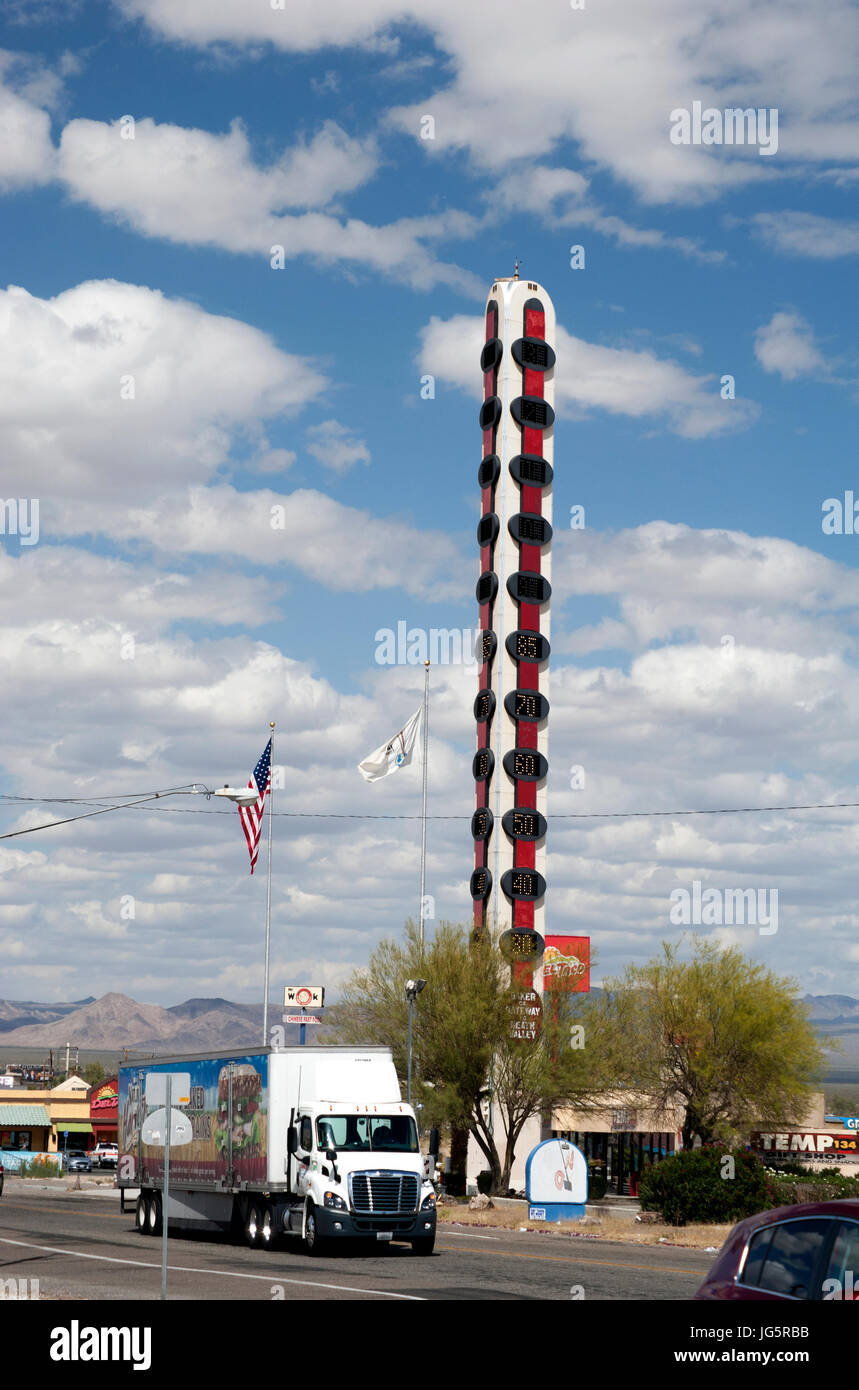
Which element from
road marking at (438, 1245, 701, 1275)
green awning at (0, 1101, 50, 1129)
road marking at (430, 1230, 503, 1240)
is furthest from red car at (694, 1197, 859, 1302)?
green awning at (0, 1101, 50, 1129)

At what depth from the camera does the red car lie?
9.20 metres

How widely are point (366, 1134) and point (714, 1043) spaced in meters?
34.6

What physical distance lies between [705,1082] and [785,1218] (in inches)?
2080

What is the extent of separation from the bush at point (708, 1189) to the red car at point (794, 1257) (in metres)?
29.7

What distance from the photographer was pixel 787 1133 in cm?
6812

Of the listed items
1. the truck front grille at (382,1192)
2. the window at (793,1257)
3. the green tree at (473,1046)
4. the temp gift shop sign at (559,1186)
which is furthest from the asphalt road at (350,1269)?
the green tree at (473,1046)

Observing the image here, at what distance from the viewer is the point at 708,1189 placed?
38594 millimetres

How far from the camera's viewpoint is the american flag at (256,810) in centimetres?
4986

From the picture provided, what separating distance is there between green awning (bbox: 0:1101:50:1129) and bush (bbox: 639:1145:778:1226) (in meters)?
87.5

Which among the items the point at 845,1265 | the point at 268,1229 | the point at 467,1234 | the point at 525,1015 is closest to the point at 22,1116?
the point at 525,1015

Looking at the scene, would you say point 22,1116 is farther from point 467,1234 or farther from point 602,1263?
point 602,1263

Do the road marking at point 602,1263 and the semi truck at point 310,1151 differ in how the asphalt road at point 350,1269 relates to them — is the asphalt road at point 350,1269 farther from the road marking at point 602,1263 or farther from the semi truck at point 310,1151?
the semi truck at point 310,1151

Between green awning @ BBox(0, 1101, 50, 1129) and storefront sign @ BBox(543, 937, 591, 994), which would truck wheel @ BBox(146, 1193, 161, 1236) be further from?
green awning @ BBox(0, 1101, 50, 1129)
